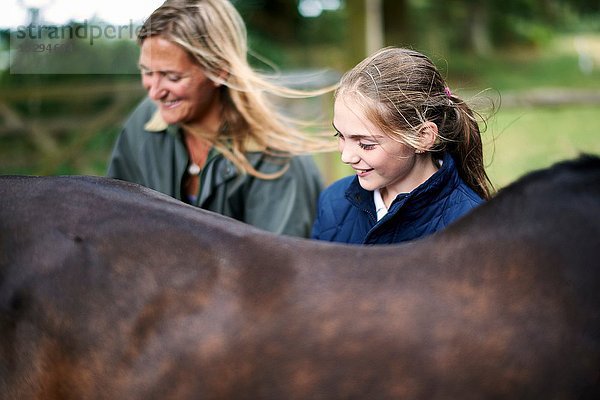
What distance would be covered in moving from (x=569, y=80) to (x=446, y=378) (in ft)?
54.4

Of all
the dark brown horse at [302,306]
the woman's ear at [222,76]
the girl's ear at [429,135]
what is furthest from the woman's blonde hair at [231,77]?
the dark brown horse at [302,306]

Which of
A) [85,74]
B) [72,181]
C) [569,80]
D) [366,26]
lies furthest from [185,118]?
[569,80]

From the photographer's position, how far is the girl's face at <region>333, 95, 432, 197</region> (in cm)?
262

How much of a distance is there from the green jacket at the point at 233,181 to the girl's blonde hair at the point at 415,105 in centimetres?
87

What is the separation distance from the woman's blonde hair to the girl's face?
64cm

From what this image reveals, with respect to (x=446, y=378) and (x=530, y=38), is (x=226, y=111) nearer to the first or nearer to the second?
(x=446, y=378)

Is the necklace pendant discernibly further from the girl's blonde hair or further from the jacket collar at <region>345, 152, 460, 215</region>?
the jacket collar at <region>345, 152, 460, 215</region>

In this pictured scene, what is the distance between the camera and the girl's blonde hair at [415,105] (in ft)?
8.59

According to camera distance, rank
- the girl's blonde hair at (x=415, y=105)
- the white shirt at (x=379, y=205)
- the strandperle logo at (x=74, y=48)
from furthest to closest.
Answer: the strandperle logo at (x=74, y=48)
the white shirt at (x=379, y=205)
the girl's blonde hair at (x=415, y=105)

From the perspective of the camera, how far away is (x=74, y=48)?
736cm

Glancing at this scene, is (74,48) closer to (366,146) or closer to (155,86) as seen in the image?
(155,86)

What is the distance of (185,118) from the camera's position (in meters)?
3.48

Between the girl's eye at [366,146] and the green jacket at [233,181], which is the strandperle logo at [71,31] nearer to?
the green jacket at [233,181]

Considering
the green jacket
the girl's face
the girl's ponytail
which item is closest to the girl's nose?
the girl's face
